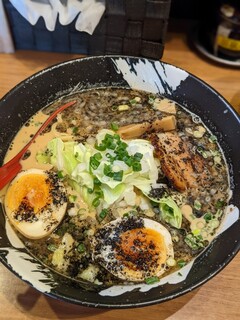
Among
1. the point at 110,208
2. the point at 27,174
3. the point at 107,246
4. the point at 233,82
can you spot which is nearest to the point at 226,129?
the point at 233,82

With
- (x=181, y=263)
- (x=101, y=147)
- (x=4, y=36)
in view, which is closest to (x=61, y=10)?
(x=4, y=36)

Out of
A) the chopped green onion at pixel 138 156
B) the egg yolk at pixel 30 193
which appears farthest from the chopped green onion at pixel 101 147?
the egg yolk at pixel 30 193

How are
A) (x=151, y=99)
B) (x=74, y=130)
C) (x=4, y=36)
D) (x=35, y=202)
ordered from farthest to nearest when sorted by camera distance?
(x=4, y=36) → (x=151, y=99) → (x=74, y=130) → (x=35, y=202)

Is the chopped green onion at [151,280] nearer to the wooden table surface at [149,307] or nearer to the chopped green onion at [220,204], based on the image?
the wooden table surface at [149,307]

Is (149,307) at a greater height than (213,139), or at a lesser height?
lesser

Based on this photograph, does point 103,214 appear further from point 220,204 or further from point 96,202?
point 220,204

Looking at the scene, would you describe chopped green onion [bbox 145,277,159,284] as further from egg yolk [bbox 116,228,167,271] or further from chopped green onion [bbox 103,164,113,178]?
chopped green onion [bbox 103,164,113,178]
